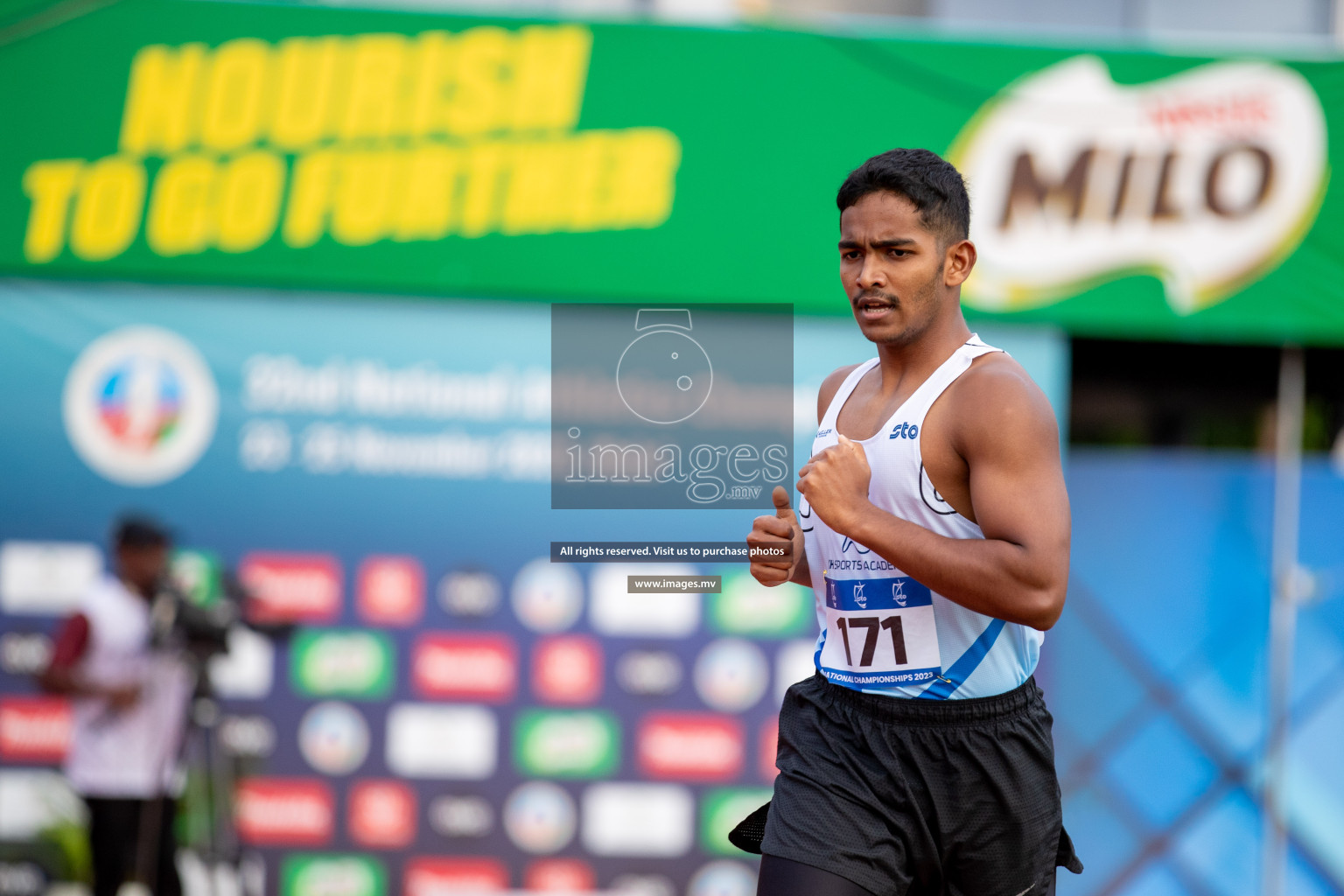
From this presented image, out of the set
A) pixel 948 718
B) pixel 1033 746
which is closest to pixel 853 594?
pixel 948 718

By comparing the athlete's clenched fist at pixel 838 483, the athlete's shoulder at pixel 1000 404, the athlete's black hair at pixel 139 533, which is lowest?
the athlete's black hair at pixel 139 533

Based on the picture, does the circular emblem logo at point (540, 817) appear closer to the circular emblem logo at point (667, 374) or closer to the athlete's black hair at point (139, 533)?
the athlete's black hair at point (139, 533)

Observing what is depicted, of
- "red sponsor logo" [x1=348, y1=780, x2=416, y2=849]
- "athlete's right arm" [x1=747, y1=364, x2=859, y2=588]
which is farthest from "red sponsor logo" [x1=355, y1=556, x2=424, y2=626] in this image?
"athlete's right arm" [x1=747, y1=364, x2=859, y2=588]

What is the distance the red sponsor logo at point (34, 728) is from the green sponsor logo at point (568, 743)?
1806mm

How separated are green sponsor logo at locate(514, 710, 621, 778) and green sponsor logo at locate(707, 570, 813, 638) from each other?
63 cm

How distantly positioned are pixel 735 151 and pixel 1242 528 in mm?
2741

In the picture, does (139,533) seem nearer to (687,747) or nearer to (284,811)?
(284,811)

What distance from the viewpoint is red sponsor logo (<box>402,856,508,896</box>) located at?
15.8 ft

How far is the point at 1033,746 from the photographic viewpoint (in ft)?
7.42

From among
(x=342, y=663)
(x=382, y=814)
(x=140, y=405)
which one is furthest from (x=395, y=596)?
(x=140, y=405)

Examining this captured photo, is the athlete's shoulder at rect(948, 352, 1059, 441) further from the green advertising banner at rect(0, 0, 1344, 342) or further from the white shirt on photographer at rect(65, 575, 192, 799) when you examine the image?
the white shirt on photographer at rect(65, 575, 192, 799)

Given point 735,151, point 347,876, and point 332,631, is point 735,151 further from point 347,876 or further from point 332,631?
point 347,876

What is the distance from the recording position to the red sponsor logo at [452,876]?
4812 mm

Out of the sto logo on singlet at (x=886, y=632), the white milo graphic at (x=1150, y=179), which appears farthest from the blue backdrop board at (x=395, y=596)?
the sto logo on singlet at (x=886, y=632)
